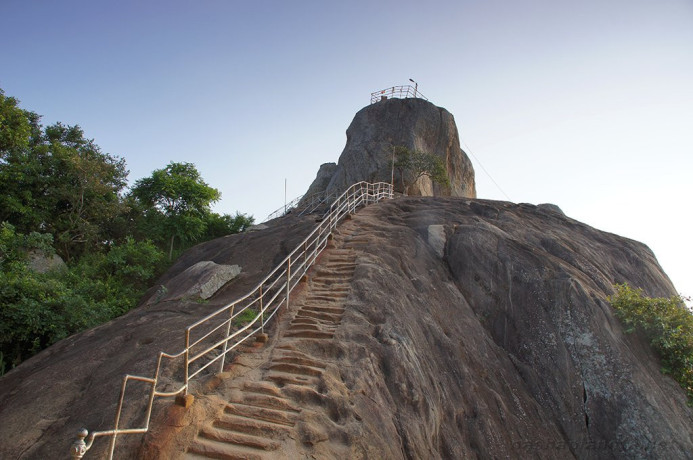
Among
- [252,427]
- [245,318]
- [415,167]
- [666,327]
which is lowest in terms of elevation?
[252,427]

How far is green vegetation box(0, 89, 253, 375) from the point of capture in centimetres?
1056

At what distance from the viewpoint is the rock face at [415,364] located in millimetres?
5422

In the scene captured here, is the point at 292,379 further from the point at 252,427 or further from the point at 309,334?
the point at 309,334

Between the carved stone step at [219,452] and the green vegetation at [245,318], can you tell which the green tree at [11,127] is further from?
the carved stone step at [219,452]

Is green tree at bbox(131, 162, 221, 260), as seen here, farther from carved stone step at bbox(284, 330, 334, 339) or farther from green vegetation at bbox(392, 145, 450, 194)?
carved stone step at bbox(284, 330, 334, 339)

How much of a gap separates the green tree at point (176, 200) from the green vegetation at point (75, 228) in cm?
6

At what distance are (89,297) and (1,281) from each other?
275 cm

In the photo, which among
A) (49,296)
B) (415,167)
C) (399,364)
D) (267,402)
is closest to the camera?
(267,402)

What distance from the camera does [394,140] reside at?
31984mm

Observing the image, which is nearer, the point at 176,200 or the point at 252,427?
the point at 252,427

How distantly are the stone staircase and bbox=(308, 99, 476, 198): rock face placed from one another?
22.4m

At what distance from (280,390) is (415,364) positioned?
8.62 feet

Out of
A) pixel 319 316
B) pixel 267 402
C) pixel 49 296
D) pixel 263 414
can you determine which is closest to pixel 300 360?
pixel 267 402

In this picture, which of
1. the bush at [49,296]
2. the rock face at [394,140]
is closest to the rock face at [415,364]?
the bush at [49,296]
